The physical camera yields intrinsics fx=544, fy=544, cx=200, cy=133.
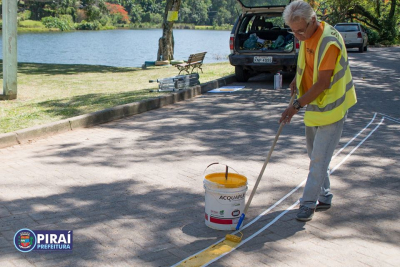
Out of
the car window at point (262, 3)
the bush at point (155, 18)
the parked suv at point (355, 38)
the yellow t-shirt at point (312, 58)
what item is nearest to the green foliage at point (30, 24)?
the bush at point (155, 18)

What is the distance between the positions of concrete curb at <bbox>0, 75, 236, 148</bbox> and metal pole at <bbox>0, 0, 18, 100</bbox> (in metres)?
3.07

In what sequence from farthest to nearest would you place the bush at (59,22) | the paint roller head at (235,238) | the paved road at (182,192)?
the bush at (59,22) → the paint roller head at (235,238) → the paved road at (182,192)

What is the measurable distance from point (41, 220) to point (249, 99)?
25.0ft

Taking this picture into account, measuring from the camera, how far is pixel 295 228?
4762 millimetres

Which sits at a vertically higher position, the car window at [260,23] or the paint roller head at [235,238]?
the car window at [260,23]

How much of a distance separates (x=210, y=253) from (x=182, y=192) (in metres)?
1.53

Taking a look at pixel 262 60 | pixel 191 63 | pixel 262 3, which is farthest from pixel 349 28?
pixel 262 60

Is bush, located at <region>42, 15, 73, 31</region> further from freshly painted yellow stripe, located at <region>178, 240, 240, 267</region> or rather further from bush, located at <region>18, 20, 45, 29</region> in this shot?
freshly painted yellow stripe, located at <region>178, 240, 240, 267</region>

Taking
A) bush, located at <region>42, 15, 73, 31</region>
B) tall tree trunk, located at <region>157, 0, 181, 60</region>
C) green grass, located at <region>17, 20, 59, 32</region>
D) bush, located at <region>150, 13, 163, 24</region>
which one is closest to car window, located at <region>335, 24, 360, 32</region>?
tall tree trunk, located at <region>157, 0, 181, 60</region>

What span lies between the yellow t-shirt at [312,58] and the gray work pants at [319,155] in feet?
1.35

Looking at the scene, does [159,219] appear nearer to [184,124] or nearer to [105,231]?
[105,231]

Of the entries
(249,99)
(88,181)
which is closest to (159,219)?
(88,181)

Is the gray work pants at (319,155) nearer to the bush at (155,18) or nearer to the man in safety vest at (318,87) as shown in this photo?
the man in safety vest at (318,87)

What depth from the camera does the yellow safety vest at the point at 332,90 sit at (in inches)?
178
